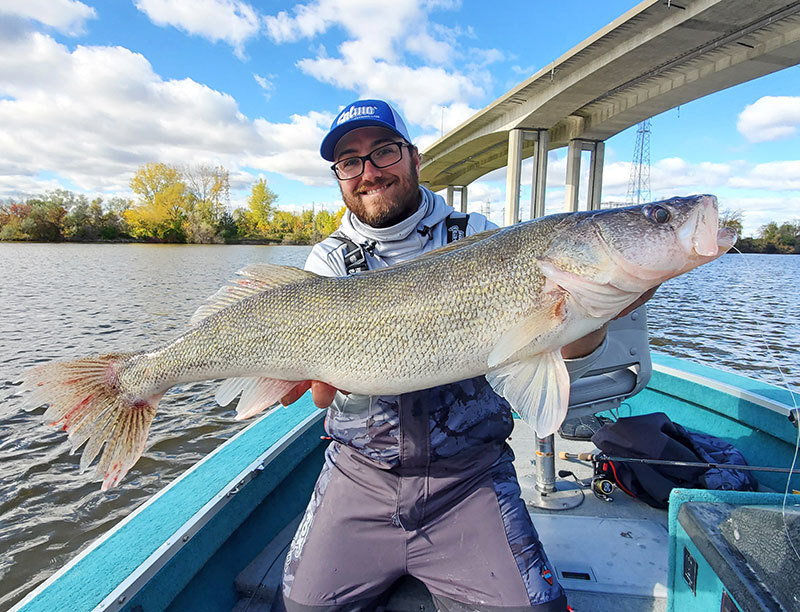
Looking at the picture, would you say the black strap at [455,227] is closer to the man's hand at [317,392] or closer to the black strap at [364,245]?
the black strap at [364,245]

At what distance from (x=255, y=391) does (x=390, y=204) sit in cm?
147

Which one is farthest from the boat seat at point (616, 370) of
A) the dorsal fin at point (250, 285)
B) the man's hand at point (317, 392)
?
the dorsal fin at point (250, 285)

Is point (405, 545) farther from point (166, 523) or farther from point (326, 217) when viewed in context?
point (326, 217)

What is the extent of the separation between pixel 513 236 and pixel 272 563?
96.5 inches

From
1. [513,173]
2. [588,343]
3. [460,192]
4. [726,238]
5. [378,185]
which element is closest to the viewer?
[726,238]

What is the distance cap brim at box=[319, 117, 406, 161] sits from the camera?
3020 millimetres

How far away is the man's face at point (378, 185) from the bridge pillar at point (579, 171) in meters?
28.9

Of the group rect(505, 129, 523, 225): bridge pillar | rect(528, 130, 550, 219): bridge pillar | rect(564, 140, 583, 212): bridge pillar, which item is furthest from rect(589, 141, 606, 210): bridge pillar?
rect(505, 129, 523, 225): bridge pillar

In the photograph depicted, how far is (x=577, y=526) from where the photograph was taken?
3.11 meters

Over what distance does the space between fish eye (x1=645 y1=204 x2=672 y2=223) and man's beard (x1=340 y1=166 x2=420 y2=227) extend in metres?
1.52

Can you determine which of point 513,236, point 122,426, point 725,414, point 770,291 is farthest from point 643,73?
point 122,426

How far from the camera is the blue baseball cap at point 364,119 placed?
9.92 feet

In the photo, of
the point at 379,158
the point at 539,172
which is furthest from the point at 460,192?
the point at 379,158

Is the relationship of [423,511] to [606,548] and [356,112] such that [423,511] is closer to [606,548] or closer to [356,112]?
[606,548]
